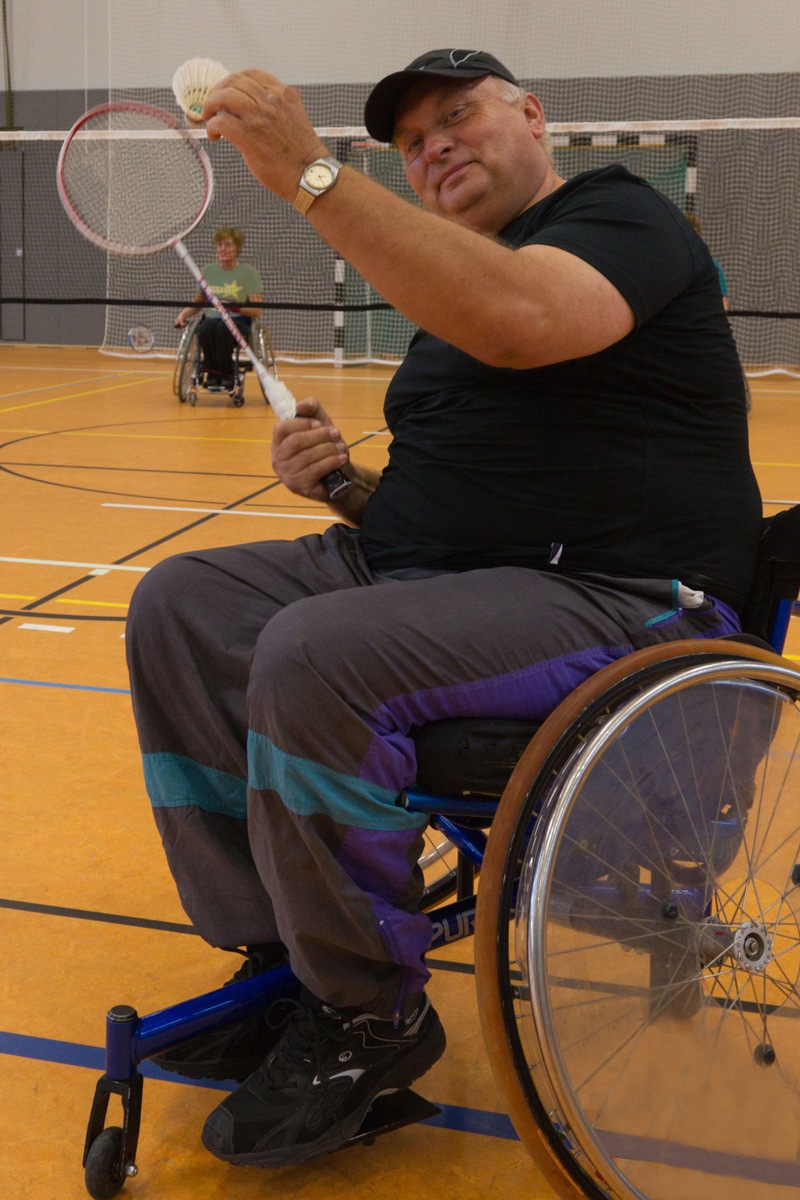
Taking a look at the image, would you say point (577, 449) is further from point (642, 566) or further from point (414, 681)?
point (414, 681)

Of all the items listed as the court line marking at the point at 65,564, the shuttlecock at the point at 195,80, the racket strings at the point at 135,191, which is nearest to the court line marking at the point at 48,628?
the court line marking at the point at 65,564

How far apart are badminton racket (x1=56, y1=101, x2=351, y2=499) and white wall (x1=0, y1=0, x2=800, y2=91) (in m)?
7.42

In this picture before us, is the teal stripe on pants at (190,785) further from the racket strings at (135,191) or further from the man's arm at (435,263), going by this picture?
the racket strings at (135,191)

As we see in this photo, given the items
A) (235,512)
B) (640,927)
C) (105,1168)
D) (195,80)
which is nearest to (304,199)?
(640,927)

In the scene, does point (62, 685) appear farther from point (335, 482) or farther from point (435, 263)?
point (435, 263)

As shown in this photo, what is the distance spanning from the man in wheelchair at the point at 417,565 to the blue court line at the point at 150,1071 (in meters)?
0.12

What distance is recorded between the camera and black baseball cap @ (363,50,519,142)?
1569mm

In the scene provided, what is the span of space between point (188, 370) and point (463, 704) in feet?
25.3

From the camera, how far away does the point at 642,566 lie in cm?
143

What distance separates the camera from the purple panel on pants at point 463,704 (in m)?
1.23

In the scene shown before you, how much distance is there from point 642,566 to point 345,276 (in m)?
11.0

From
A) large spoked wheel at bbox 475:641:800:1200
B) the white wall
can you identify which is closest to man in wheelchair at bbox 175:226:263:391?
the white wall

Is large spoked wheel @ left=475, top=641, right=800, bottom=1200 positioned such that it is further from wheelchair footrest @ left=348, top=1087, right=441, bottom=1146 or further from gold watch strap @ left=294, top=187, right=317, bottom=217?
gold watch strap @ left=294, top=187, right=317, bottom=217

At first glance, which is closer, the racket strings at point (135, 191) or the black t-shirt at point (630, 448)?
the black t-shirt at point (630, 448)
